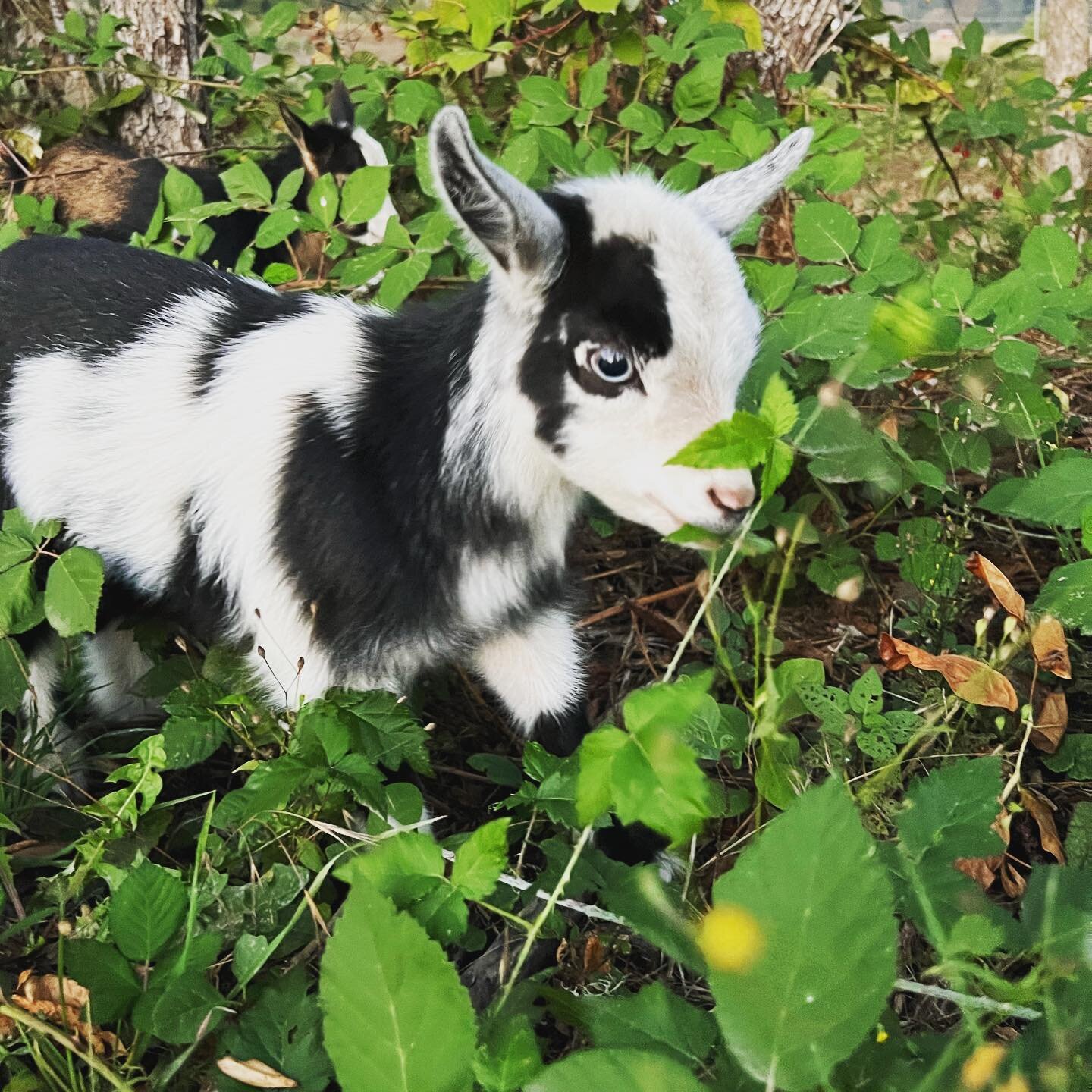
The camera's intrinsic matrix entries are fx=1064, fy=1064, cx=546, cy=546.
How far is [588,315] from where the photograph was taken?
144 centimetres

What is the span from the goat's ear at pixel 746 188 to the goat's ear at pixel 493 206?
1.09 feet

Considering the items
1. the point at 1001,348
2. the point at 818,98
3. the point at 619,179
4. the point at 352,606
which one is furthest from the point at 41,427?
the point at 818,98

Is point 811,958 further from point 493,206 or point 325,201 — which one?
point 325,201

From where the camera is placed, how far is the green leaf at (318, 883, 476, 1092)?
898 mm

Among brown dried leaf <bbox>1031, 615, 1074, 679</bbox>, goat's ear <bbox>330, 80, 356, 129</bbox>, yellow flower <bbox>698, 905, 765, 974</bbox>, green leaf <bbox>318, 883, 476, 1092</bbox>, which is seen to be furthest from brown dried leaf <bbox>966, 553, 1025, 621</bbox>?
goat's ear <bbox>330, 80, 356, 129</bbox>

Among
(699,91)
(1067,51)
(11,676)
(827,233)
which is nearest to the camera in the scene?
(11,676)

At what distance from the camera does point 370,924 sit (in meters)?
0.94

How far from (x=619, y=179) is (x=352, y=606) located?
0.78 m

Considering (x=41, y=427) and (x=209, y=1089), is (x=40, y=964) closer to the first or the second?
(x=209, y=1089)

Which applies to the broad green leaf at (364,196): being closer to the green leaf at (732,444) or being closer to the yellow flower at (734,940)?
the green leaf at (732,444)

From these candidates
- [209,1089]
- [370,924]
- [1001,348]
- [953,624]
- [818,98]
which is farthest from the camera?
[818,98]

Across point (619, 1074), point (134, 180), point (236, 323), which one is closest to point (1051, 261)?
point (236, 323)

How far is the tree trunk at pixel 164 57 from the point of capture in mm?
3414

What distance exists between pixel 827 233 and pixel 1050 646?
32.7 inches
